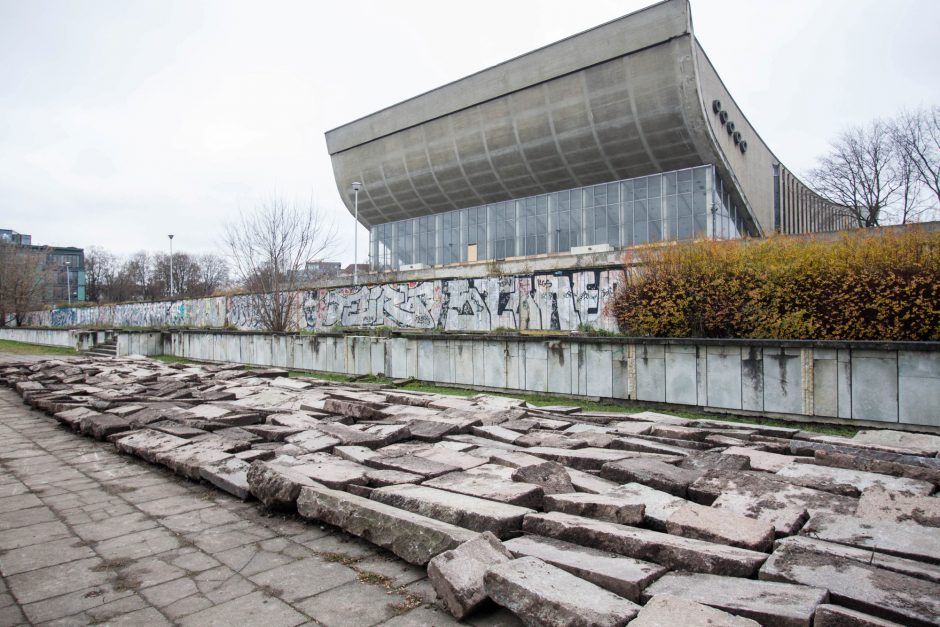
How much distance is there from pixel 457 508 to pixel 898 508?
281 centimetres

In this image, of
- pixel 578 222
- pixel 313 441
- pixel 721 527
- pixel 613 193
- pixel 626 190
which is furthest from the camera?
pixel 578 222

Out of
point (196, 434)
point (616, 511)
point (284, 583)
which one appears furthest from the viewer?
point (196, 434)

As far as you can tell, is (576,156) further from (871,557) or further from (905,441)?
(871,557)

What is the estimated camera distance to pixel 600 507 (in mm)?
3625

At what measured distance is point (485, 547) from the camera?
9.95 ft

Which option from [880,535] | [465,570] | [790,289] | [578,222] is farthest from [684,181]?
[465,570]

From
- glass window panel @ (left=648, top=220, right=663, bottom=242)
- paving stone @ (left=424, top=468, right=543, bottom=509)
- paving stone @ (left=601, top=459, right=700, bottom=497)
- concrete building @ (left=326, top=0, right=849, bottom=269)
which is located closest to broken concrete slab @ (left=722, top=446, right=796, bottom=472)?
paving stone @ (left=601, top=459, right=700, bottom=497)

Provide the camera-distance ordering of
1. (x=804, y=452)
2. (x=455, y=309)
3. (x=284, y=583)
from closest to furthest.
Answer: (x=284, y=583), (x=804, y=452), (x=455, y=309)

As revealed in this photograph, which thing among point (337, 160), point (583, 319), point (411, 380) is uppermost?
point (337, 160)

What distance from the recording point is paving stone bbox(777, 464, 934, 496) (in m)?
4.13

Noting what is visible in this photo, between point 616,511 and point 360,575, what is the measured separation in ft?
5.31

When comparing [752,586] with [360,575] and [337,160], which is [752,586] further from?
[337,160]

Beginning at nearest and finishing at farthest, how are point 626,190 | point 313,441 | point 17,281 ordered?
point 313,441
point 626,190
point 17,281

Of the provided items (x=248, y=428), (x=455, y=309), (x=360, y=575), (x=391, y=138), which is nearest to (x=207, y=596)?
(x=360, y=575)
